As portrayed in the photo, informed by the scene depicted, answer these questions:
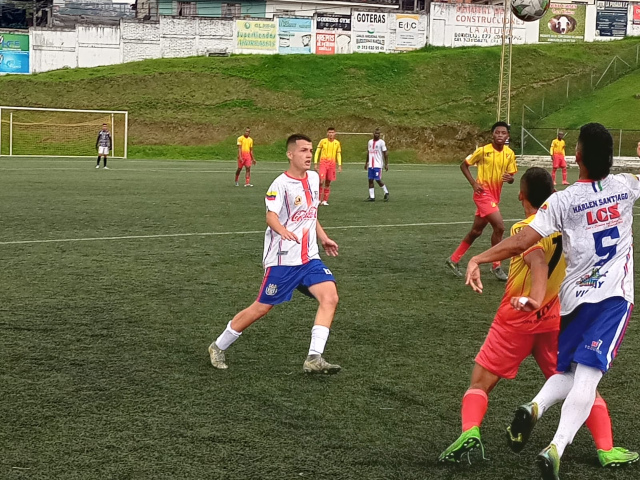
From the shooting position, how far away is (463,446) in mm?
4469

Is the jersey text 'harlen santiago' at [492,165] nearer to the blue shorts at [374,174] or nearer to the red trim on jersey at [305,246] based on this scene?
the red trim on jersey at [305,246]

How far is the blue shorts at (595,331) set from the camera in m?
4.27

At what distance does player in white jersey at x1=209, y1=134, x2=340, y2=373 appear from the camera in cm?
639

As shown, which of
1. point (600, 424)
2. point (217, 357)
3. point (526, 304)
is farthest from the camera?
point (217, 357)

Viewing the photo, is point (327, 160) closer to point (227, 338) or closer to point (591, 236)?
point (227, 338)

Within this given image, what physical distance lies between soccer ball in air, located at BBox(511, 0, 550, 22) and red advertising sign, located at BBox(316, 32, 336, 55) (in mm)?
41668

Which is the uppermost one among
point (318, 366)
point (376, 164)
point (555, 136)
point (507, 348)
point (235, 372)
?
point (555, 136)

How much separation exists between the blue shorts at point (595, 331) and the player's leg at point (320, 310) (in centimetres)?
218

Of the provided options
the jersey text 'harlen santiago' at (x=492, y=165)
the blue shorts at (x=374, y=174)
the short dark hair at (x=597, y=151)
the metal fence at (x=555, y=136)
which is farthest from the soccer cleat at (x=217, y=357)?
the metal fence at (x=555, y=136)

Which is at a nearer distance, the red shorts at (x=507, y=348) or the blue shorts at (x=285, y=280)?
the red shorts at (x=507, y=348)

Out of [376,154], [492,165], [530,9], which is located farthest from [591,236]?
[376,154]

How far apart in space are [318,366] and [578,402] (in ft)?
7.62

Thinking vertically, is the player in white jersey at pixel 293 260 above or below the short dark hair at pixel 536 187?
below

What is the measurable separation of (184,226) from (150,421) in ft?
34.5
